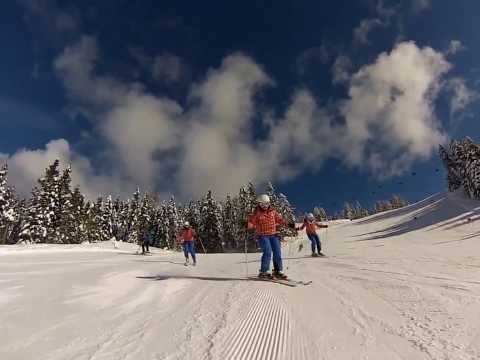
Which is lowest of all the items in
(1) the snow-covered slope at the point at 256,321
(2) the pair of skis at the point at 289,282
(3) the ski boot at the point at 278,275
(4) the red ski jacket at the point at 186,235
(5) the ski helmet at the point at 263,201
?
(1) the snow-covered slope at the point at 256,321

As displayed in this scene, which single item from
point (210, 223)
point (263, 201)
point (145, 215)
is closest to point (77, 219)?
point (145, 215)

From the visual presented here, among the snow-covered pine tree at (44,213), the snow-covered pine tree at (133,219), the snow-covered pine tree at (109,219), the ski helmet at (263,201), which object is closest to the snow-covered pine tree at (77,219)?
the snow-covered pine tree at (44,213)

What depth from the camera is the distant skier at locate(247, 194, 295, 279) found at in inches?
313

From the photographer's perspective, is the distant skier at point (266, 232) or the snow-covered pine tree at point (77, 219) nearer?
the distant skier at point (266, 232)

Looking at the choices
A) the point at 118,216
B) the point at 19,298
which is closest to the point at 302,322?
the point at 19,298

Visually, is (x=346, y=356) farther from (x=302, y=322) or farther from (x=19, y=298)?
(x=19, y=298)

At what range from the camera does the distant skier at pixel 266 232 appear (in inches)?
313

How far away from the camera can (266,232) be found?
816 centimetres

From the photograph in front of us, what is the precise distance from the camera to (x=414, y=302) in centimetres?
407

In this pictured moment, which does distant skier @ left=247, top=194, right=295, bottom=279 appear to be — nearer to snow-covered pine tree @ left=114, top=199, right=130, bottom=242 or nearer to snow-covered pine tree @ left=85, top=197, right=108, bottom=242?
snow-covered pine tree @ left=85, top=197, right=108, bottom=242

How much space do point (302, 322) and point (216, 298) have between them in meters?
1.89

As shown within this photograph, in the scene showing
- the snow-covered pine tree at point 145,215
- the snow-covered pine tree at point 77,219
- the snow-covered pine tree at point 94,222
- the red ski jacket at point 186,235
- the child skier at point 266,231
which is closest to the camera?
A: the child skier at point 266,231

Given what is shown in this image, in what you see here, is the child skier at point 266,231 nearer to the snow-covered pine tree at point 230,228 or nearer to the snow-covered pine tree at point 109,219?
the snow-covered pine tree at point 230,228

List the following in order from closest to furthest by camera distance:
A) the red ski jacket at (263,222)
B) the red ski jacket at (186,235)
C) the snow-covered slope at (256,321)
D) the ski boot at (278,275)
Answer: the snow-covered slope at (256,321)
the ski boot at (278,275)
the red ski jacket at (263,222)
the red ski jacket at (186,235)
